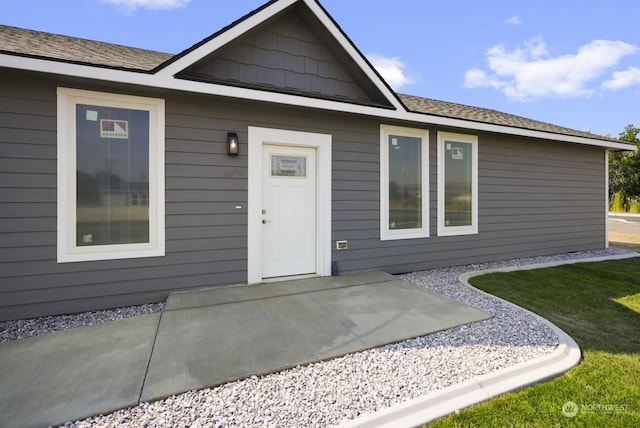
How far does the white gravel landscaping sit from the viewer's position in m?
1.91

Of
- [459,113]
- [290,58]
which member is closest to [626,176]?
[459,113]

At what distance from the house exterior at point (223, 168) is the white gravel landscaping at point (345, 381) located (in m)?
0.91

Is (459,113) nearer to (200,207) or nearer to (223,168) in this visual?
(223,168)

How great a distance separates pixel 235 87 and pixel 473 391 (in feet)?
13.5

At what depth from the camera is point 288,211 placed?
4930 millimetres

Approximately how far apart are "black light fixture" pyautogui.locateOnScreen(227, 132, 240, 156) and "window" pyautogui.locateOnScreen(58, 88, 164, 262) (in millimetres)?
850

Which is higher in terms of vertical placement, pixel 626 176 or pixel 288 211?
pixel 626 176

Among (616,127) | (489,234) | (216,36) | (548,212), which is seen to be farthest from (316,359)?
(616,127)

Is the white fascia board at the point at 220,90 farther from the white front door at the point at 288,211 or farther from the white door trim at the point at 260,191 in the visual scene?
the white front door at the point at 288,211

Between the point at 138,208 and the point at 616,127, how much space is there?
41.6 metres

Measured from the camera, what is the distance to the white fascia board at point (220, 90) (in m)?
3.21

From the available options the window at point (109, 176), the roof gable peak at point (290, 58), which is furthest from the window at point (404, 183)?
the window at point (109, 176)

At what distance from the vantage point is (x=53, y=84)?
3564mm

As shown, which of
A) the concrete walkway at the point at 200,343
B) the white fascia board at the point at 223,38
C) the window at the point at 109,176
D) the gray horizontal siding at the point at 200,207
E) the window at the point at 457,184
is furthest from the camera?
the window at the point at 457,184
